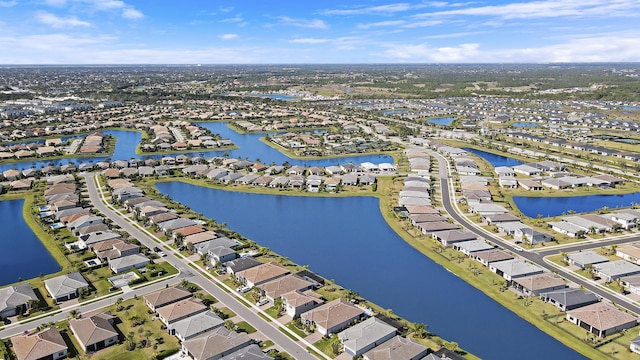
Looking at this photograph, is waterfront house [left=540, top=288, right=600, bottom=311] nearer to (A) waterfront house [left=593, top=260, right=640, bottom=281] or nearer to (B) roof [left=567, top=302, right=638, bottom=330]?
(B) roof [left=567, top=302, right=638, bottom=330]

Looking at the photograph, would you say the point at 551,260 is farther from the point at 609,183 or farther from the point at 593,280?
the point at 609,183

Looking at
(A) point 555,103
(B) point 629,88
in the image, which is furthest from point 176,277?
(B) point 629,88

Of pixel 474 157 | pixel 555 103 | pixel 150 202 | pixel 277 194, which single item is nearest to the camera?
pixel 150 202

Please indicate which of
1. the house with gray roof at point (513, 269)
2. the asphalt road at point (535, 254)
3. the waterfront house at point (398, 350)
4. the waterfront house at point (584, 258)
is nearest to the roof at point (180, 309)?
the waterfront house at point (398, 350)

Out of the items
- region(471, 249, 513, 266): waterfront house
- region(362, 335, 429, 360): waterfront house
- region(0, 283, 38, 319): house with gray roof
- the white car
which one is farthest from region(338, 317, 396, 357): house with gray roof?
region(0, 283, 38, 319): house with gray roof

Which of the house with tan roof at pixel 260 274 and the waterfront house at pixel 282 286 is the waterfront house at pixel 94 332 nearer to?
the house with tan roof at pixel 260 274

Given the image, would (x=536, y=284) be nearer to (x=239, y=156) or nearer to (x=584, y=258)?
(x=584, y=258)

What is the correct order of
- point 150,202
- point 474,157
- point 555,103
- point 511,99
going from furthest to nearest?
point 511,99
point 555,103
point 474,157
point 150,202

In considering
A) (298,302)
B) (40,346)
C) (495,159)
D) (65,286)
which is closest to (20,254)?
(65,286)
